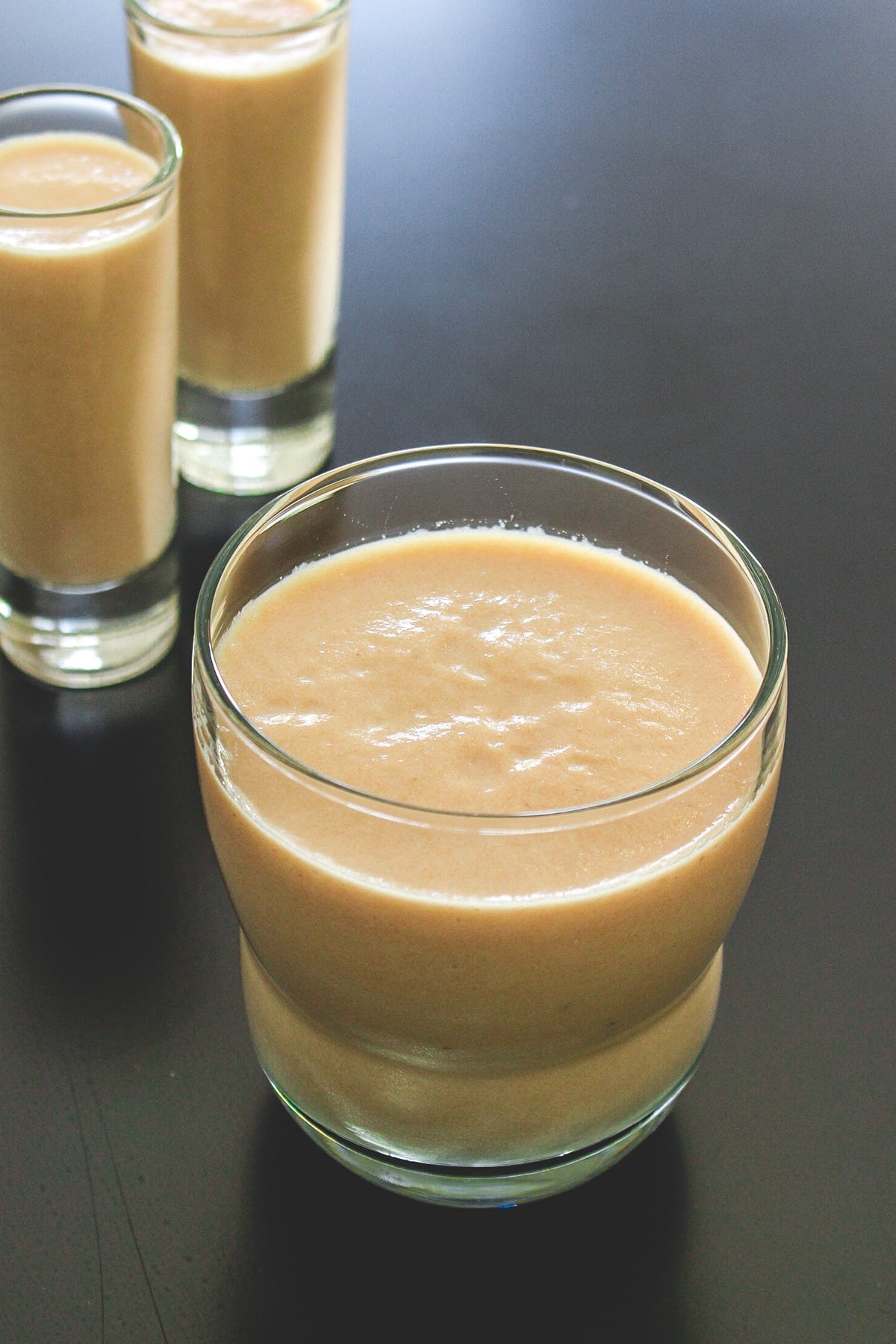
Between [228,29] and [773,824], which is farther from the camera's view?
[228,29]

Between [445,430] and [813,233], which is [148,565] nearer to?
[445,430]

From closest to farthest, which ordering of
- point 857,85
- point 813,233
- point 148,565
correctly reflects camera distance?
point 148,565
point 813,233
point 857,85

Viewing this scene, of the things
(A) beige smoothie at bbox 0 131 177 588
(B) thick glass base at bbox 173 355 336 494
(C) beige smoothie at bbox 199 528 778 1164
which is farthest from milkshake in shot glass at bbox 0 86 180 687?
(C) beige smoothie at bbox 199 528 778 1164

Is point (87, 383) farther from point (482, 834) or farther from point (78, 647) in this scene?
point (482, 834)

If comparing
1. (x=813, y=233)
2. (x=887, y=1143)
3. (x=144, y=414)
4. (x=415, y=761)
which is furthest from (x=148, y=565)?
(x=813, y=233)

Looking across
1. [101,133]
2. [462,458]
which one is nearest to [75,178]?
[101,133]

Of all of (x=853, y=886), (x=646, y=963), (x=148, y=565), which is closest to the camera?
(x=646, y=963)
